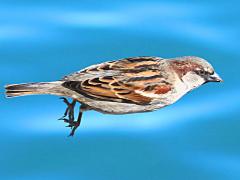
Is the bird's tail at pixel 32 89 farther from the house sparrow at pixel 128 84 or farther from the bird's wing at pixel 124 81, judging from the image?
the bird's wing at pixel 124 81

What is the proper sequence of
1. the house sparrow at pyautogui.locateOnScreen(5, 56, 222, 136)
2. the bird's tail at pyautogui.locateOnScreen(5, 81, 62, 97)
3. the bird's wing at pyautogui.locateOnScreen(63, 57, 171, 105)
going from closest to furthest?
the bird's tail at pyautogui.locateOnScreen(5, 81, 62, 97) → the house sparrow at pyautogui.locateOnScreen(5, 56, 222, 136) → the bird's wing at pyautogui.locateOnScreen(63, 57, 171, 105)

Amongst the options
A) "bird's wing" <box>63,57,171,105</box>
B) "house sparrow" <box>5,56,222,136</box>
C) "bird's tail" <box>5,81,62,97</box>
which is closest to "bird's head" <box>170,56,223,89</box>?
"house sparrow" <box>5,56,222,136</box>

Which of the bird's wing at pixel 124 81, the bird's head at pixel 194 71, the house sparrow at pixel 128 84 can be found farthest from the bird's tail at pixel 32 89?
the bird's head at pixel 194 71

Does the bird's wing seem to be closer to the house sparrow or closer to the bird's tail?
the house sparrow

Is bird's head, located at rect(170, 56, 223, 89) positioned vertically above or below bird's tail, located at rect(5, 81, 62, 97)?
above

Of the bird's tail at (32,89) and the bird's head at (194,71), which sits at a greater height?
the bird's head at (194,71)

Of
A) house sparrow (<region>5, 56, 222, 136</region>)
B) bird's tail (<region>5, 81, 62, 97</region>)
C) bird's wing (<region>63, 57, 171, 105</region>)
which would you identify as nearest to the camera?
bird's tail (<region>5, 81, 62, 97</region>)

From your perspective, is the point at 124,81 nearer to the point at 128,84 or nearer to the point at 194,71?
the point at 128,84

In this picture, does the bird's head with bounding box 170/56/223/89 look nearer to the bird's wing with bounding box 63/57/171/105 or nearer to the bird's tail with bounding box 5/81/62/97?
the bird's wing with bounding box 63/57/171/105

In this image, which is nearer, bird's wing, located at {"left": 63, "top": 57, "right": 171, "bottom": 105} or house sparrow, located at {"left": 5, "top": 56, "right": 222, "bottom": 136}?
house sparrow, located at {"left": 5, "top": 56, "right": 222, "bottom": 136}
